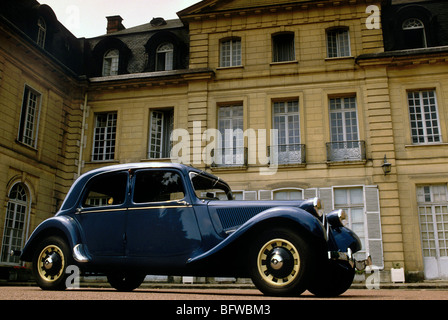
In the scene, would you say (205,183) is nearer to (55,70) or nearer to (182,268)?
(182,268)

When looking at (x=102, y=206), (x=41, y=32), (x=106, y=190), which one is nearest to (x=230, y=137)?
(x=41, y=32)

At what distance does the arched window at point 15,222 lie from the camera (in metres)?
15.2

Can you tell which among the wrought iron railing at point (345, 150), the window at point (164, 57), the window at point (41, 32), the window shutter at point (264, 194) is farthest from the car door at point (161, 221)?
the window at point (164, 57)

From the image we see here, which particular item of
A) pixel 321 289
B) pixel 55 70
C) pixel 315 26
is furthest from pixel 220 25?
pixel 321 289

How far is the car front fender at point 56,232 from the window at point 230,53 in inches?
511

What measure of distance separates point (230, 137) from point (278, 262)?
12.7 metres

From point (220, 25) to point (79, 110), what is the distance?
22.5 feet

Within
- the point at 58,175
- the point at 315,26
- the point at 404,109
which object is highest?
Result: the point at 315,26

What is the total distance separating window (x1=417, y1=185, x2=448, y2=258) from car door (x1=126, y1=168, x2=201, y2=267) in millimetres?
11851

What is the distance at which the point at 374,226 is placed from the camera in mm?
14961

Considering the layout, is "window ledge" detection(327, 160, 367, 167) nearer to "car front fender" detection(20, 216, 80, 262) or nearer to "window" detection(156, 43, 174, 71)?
"window" detection(156, 43, 174, 71)

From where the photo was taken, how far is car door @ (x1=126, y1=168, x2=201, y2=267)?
216 inches

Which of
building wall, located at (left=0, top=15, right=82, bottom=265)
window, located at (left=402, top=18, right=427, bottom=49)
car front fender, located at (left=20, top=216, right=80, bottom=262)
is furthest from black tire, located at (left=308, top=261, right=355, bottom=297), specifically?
window, located at (left=402, top=18, right=427, bottom=49)

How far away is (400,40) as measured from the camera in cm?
1695
